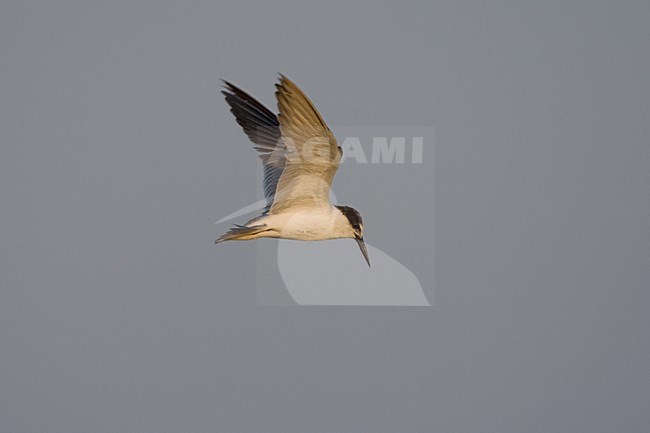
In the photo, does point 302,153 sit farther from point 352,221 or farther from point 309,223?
point 352,221

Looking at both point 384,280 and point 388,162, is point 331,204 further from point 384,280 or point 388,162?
point 388,162

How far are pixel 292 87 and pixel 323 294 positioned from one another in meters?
5.68

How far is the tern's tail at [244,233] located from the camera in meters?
6.47

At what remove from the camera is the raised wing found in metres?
6.99

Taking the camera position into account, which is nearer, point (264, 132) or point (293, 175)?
point (293, 175)

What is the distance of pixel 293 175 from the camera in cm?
679

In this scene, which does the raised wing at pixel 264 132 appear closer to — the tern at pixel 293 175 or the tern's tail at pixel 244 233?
the tern at pixel 293 175

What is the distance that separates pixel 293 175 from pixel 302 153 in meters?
A: 0.25

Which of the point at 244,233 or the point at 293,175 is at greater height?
the point at 293,175

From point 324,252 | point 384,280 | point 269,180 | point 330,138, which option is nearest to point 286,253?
point 324,252

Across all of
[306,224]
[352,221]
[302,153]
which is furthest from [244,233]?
[352,221]

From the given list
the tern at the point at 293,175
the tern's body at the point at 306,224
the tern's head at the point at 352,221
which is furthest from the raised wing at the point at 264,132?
the tern's head at the point at 352,221

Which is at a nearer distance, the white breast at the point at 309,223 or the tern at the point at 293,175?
the tern at the point at 293,175

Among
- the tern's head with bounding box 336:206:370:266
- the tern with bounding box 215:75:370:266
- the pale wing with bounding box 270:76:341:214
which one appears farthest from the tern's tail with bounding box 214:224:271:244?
the tern's head with bounding box 336:206:370:266
